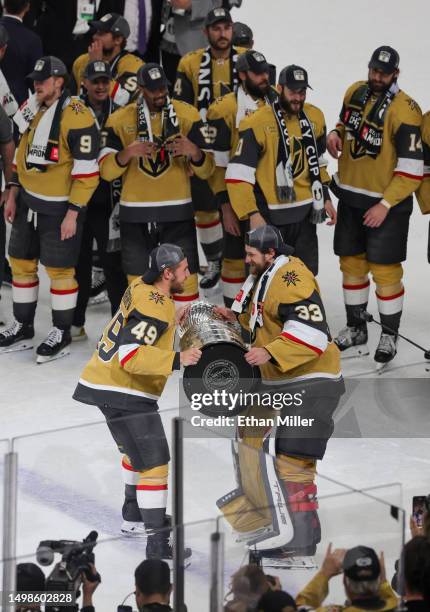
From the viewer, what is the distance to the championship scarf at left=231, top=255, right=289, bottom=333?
4914mm

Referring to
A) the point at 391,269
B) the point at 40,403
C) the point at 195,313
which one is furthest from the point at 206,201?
the point at 195,313

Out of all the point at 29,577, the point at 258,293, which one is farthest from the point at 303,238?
the point at 29,577

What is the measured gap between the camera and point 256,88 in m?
6.37

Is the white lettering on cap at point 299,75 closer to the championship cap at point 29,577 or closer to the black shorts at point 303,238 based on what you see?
the black shorts at point 303,238

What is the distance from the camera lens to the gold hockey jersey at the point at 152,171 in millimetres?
6320

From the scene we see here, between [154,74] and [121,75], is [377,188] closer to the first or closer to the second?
[154,74]

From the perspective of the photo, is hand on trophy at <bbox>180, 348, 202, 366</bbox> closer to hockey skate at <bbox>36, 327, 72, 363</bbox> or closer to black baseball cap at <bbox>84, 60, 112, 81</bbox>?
hockey skate at <bbox>36, 327, 72, 363</bbox>

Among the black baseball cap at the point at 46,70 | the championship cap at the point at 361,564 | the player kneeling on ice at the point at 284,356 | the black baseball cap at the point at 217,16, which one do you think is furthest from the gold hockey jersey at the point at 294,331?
the black baseball cap at the point at 217,16

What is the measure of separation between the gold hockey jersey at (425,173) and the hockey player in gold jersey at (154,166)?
0.96 m

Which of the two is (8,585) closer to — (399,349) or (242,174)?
(242,174)

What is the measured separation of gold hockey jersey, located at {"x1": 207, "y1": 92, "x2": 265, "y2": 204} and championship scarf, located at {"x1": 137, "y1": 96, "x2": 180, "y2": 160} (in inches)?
11.4

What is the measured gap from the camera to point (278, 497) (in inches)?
153

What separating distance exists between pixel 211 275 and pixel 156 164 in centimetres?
128

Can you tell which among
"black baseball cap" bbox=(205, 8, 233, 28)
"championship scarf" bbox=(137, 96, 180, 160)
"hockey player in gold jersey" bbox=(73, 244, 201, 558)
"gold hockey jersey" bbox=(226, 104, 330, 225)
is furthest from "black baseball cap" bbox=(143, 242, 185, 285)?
"black baseball cap" bbox=(205, 8, 233, 28)
